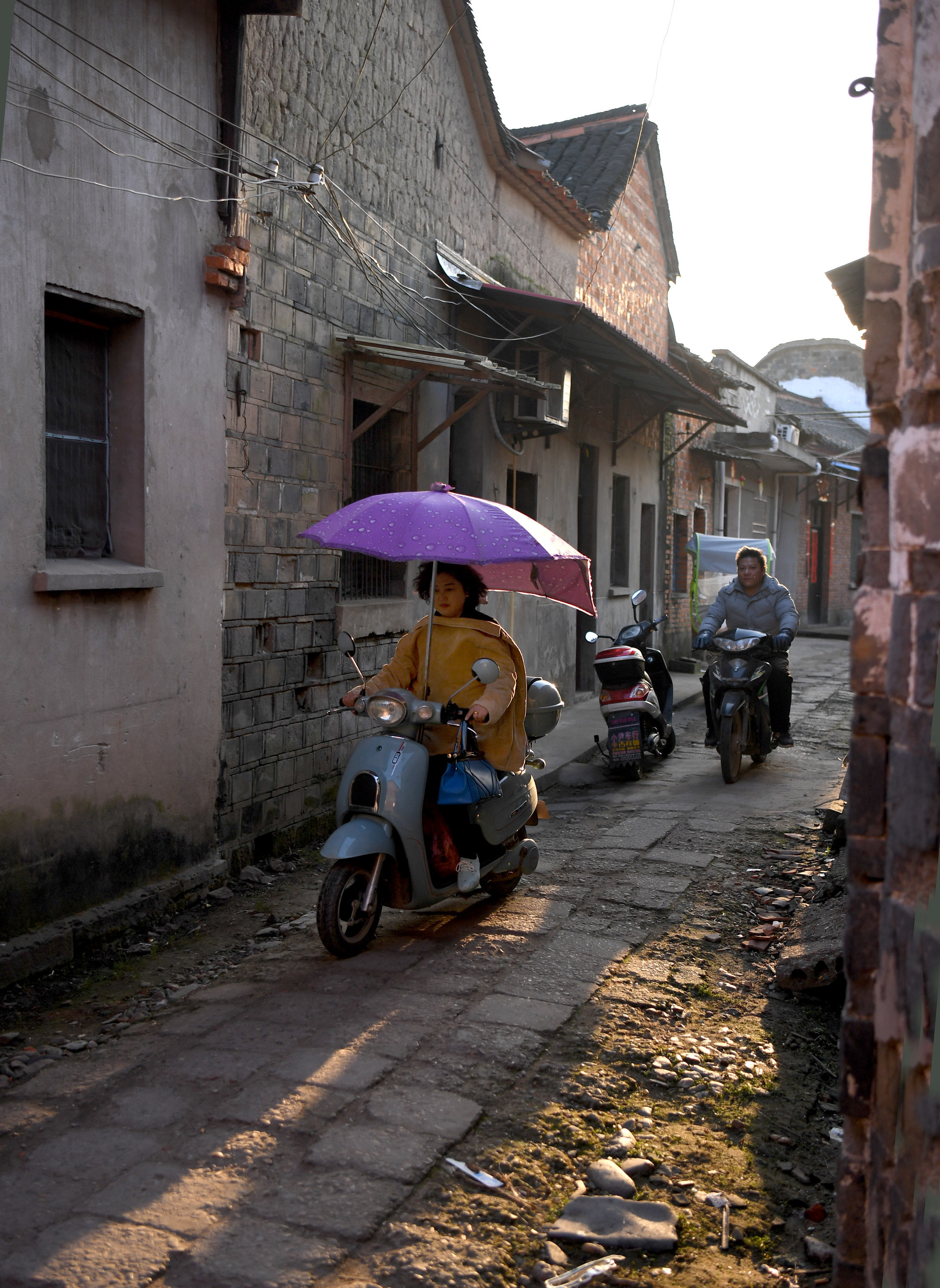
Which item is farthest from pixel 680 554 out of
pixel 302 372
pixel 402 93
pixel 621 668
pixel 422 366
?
pixel 302 372

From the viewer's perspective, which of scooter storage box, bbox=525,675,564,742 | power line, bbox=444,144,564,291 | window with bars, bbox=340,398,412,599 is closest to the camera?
scooter storage box, bbox=525,675,564,742

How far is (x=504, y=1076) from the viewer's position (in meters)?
3.66

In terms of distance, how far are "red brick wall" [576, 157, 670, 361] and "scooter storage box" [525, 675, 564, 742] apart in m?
8.45

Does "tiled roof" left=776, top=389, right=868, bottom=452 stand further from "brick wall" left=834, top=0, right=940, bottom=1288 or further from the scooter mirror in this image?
"brick wall" left=834, top=0, right=940, bottom=1288

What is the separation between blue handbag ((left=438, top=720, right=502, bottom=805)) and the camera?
484 centimetres

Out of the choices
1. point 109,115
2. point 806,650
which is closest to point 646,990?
point 109,115

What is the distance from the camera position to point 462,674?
5.17 metres

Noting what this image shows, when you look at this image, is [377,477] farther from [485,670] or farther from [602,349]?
[485,670]

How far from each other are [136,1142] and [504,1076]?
1174 millimetres

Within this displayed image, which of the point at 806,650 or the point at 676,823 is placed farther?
the point at 806,650

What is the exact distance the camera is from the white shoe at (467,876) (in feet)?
16.1

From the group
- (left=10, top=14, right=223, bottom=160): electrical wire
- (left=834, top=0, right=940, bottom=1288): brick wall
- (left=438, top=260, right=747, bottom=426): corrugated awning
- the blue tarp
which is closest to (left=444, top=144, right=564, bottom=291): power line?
(left=438, top=260, right=747, bottom=426): corrugated awning

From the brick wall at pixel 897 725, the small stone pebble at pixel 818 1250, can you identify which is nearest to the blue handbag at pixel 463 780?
the small stone pebble at pixel 818 1250

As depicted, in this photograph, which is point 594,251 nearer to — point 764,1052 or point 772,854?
point 772,854
